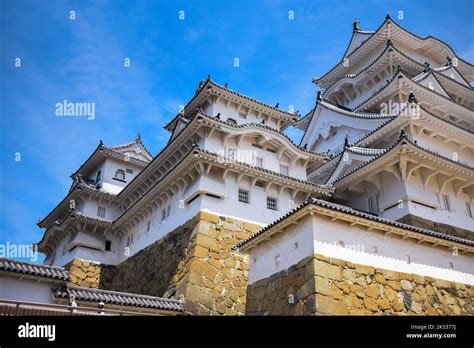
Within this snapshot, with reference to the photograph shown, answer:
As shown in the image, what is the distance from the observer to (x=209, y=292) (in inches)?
688

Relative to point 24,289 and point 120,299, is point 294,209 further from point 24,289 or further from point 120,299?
point 24,289

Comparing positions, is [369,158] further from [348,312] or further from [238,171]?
[348,312]

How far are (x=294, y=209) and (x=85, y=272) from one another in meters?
17.9

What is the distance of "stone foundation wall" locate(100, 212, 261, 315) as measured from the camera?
17.3 m

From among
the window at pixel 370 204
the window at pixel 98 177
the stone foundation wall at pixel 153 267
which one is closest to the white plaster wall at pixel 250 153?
the window at pixel 370 204

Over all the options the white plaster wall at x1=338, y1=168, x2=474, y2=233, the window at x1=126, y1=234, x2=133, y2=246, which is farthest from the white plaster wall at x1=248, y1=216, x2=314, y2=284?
the window at x1=126, y1=234, x2=133, y2=246

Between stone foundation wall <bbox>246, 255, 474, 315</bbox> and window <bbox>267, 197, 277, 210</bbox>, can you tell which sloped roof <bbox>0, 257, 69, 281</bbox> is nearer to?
stone foundation wall <bbox>246, 255, 474, 315</bbox>

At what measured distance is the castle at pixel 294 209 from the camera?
12547 mm

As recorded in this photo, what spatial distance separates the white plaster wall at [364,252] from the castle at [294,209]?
0.15 ft

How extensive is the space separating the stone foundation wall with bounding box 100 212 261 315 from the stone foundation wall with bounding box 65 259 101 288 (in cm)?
547

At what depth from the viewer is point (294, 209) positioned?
42.1ft

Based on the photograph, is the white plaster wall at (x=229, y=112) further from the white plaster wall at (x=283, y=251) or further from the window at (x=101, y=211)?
the white plaster wall at (x=283, y=251)
